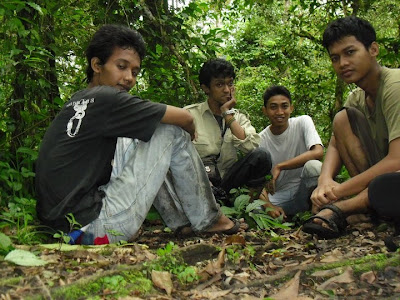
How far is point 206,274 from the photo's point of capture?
8.10 feet

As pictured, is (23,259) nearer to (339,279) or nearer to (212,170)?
(339,279)

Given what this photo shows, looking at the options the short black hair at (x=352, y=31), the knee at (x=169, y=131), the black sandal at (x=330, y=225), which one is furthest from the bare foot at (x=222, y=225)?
the short black hair at (x=352, y=31)

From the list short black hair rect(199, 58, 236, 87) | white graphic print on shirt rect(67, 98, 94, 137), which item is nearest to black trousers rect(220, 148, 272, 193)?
short black hair rect(199, 58, 236, 87)

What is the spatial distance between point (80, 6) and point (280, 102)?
296 cm

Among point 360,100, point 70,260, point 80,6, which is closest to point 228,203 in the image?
point 360,100

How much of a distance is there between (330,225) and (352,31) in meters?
1.73

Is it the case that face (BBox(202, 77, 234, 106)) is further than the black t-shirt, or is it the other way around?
face (BBox(202, 77, 234, 106))

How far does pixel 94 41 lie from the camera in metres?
3.73

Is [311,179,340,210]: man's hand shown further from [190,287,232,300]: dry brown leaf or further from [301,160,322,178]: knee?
[190,287,232,300]: dry brown leaf

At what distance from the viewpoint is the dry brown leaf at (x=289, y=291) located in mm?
2082

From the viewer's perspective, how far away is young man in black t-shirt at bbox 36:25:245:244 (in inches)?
129

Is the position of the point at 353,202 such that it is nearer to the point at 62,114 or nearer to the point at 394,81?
the point at 394,81

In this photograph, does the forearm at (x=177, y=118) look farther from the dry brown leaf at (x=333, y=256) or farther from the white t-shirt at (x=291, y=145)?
the white t-shirt at (x=291, y=145)

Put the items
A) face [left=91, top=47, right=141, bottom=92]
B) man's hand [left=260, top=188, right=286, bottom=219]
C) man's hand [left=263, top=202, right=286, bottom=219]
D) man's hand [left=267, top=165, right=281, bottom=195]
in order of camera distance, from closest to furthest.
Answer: face [left=91, top=47, right=141, bottom=92]
man's hand [left=263, top=202, right=286, bottom=219]
man's hand [left=260, top=188, right=286, bottom=219]
man's hand [left=267, top=165, right=281, bottom=195]
